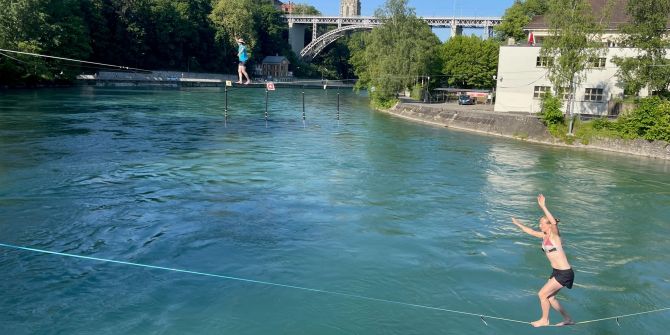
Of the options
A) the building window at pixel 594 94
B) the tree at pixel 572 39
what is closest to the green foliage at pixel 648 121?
the tree at pixel 572 39

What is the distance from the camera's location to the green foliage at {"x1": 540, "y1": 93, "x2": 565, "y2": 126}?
155 feet

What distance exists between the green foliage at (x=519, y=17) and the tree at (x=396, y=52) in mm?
15528

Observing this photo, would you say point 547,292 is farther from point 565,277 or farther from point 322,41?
point 322,41

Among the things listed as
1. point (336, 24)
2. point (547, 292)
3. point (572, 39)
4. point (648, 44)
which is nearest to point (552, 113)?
point (572, 39)

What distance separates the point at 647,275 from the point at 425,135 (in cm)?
3269

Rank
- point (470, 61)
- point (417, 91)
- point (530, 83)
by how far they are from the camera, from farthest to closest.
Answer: point (470, 61) < point (417, 91) < point (530, 83)

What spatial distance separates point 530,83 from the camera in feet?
182

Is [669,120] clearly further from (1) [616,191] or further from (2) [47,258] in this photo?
(2) [47,258]

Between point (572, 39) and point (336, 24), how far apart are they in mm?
124200

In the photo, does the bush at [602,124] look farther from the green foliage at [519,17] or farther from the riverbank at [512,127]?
the green foliage at [519,17]

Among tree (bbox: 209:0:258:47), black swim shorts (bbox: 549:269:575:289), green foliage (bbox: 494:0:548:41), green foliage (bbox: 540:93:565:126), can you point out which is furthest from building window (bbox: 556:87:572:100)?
tree (bbox: 209:0:258:47)

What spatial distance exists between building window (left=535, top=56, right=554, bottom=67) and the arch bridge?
270 ft

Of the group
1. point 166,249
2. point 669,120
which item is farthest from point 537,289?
point 669,120

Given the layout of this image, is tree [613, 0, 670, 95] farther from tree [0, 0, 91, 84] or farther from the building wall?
tree [0, 0, 91, 84]
